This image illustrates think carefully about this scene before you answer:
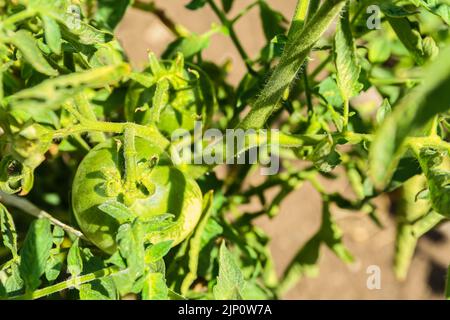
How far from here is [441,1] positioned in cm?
90

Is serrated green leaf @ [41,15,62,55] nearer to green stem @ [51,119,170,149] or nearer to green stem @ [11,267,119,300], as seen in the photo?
green stem @ [51,119,170,149]

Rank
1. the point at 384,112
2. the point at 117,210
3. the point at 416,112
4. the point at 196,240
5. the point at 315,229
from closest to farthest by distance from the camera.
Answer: the point at 416,112
the point at 117,210
the point at 384,112
the point at 196,240
the point at 315,229

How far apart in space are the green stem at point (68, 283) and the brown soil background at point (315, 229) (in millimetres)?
1582

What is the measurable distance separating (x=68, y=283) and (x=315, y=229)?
1.78 m

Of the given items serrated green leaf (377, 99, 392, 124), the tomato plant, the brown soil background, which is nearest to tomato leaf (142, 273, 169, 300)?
the tomato plant

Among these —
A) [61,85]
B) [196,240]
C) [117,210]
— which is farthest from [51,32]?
[196,240]

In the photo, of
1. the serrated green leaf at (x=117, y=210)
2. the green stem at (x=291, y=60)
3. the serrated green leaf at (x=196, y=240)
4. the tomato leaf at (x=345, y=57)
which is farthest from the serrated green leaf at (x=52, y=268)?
the tomato leaf at (x=345, y=57)

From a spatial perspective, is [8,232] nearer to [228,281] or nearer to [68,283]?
[68,283]

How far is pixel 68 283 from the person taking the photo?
2.76 ft

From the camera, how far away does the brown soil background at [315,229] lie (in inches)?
96.7

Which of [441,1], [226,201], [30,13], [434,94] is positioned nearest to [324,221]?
[226,201]

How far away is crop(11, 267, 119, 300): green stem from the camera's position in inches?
32.8

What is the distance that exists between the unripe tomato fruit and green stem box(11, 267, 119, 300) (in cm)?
8

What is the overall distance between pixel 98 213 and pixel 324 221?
Answer: 86cm
